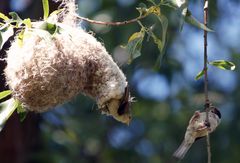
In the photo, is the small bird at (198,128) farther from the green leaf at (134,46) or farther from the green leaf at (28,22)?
the green leaf at (28,22)

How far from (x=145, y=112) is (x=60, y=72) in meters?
4.72

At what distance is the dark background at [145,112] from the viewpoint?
225 inches

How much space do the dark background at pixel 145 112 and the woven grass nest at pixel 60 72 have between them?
3.12 metres

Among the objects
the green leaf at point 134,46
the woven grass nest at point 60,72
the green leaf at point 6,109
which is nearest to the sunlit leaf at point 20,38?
the woven grass nest at point 60,72

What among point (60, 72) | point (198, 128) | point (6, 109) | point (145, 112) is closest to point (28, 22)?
point (60, 72)

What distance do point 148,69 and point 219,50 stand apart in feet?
3.43

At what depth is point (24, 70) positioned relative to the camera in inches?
81.7

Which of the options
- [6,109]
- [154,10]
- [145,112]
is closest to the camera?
[154,10]

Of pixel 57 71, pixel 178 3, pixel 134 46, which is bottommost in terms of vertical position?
pixel 57 71

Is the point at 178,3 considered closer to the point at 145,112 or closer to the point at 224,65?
the point at 224,65

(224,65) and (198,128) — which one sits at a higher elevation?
(224,65)

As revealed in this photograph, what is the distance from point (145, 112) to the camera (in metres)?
6.76

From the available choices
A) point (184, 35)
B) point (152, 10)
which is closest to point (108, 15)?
point (184, 35)

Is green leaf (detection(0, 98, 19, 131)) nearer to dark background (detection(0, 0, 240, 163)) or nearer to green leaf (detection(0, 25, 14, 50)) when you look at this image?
green leaf (detection(0, 25, 14, 50))
